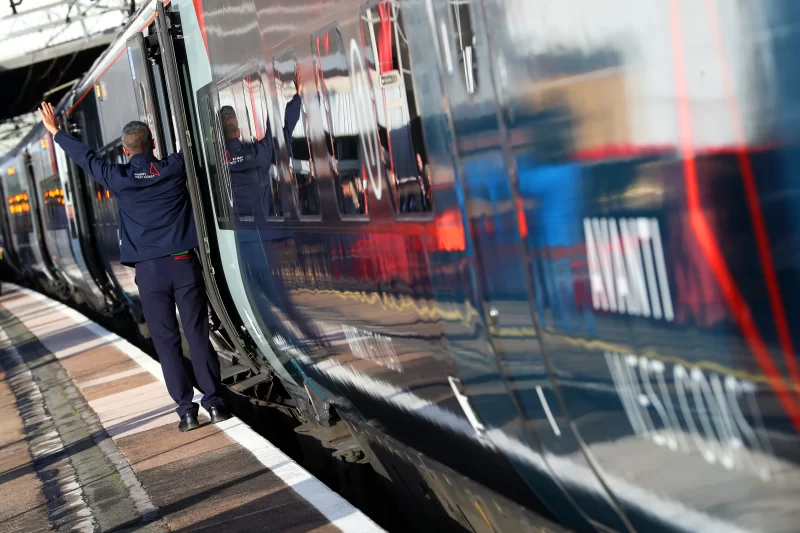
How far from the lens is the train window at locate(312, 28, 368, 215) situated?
12.6ft

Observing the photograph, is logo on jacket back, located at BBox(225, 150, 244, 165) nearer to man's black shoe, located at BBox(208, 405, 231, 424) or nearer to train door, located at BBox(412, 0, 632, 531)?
man's black shoe, located at BBox(208, 405, 231, 424)

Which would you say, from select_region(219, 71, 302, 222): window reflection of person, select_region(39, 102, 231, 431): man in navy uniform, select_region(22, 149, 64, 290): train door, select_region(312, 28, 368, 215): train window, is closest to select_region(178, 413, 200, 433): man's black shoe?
select_region(39, 102, 231, 431): man in navy uniform

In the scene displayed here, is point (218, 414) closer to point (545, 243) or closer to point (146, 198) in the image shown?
point (146, 198)

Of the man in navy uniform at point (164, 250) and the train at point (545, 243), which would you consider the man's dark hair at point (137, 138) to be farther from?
the train at point (545, 243)

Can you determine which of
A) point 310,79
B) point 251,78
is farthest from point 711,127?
point 251,78

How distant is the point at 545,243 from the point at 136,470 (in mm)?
3783

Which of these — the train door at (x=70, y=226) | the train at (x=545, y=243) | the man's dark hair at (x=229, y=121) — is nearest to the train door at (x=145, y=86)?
the man's dark hair at (x=229, y=121)

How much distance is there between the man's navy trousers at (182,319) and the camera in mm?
6496

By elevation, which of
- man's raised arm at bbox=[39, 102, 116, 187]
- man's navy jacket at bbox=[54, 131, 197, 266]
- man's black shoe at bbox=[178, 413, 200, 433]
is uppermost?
man's raised arm at bbox=[39, 102, 116, 187]

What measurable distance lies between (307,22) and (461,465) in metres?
1.85

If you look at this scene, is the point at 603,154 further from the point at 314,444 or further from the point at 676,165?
the point at 314,444

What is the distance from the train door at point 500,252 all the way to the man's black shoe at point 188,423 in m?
3.74

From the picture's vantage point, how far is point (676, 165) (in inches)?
85.9

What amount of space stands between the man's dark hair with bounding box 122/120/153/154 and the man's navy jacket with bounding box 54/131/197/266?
0.16 feet
